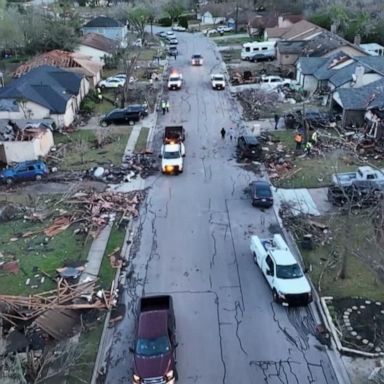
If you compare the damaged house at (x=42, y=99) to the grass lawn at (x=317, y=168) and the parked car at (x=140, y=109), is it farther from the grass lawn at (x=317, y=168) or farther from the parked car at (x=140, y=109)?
the grass lawn at (x=317, y=168)

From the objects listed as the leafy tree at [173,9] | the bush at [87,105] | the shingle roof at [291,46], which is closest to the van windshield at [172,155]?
the bush at [87,105]

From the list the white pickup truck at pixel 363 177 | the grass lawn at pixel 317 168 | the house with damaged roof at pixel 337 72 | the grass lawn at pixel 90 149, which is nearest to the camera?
the white pickup truck at pixel 363 177

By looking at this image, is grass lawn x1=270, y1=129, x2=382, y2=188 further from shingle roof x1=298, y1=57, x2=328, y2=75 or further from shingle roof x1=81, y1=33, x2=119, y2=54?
shingle roof x1=81, y1=33, x2=119, y2=54

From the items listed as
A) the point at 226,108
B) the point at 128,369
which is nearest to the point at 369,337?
the point at 128,369

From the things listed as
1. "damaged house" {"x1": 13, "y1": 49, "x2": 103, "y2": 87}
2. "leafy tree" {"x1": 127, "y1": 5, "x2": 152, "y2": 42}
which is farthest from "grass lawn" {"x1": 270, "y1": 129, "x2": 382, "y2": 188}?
"leafy tree" {"x1": 127, "y1": 5, "x2": 152, "y2": 42}

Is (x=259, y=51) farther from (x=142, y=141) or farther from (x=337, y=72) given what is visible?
(x=142, y=141)

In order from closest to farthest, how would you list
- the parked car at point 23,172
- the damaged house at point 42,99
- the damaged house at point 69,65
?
the parked car at point 23,172 → the damaged house at point 42,99 → the damaged house at point 69,65

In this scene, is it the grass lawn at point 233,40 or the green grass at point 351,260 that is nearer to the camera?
the green grass at point 351,260
